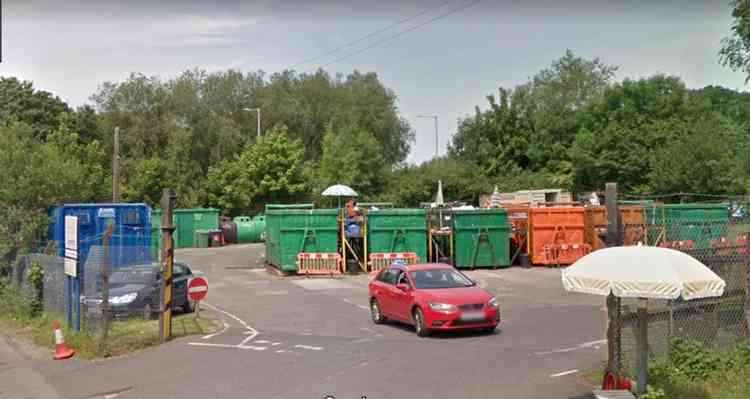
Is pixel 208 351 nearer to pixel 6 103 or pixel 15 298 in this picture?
pixel 15 298

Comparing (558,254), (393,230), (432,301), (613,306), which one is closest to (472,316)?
(432,301)

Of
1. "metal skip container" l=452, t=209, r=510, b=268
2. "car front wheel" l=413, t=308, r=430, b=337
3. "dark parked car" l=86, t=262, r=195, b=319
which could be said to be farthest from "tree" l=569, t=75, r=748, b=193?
"dark parked car" l=86, t=262, r=195, b=319

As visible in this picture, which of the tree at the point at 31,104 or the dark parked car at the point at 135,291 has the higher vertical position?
the tree at the point at 31,104

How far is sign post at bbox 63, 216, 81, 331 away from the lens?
54.0 feet

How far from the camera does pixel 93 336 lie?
51.4 ft

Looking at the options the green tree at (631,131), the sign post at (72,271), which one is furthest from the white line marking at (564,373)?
the green tree at (631,131)

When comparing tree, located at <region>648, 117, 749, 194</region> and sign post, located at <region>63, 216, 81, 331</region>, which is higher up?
tree, located at <region>648, 117, 749, 194</region>

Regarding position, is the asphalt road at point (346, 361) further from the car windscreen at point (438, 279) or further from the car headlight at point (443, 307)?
the car windscreen at point (438, 279)

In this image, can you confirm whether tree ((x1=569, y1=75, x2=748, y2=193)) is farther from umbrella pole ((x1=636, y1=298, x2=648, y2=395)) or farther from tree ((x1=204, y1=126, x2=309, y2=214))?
umbrella pole ((x1=636, y1=298, x2=648, y2=395))

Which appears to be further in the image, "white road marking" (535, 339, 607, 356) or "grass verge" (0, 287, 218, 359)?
"grass verge" (0, 287, 218, 359)

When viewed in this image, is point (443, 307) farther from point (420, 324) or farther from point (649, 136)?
point (649, 136)

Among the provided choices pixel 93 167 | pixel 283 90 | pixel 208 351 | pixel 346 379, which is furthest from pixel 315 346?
pixel 283 90

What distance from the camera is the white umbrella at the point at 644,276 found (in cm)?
823

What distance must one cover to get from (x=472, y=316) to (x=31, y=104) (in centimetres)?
5493
